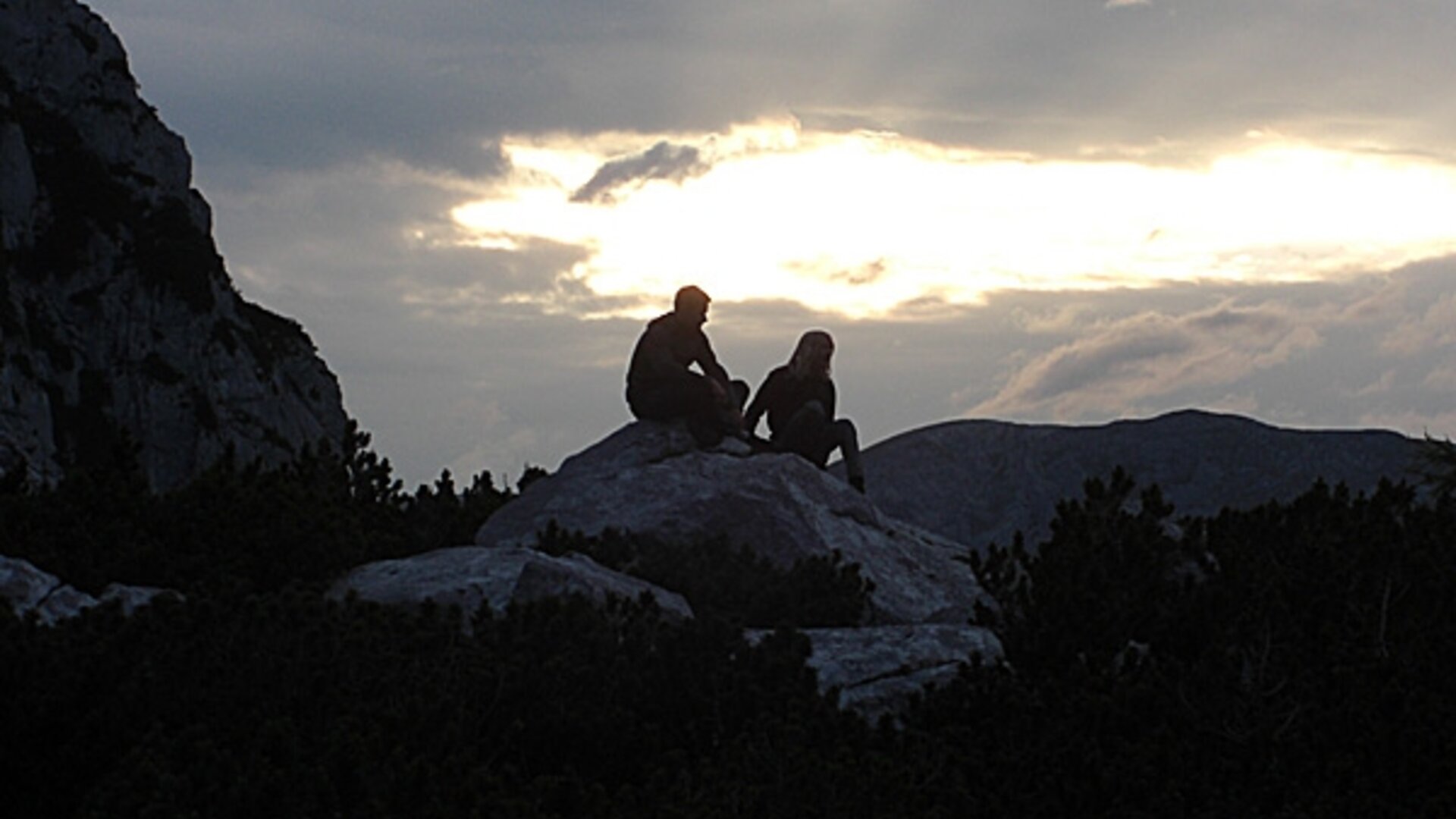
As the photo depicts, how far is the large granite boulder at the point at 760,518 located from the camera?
51.4 feet

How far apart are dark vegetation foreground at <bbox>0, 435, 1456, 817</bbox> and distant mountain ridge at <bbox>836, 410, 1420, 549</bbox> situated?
1376 cm

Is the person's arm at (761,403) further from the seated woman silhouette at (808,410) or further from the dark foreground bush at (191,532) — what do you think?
the dark foreground bush at (191,532)

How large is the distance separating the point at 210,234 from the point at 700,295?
66729mm

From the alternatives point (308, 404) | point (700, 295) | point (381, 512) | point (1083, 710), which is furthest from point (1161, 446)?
point (308, 404)

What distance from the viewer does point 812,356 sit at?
18.7 metres

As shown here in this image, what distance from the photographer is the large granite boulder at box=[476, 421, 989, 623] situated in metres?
15.7

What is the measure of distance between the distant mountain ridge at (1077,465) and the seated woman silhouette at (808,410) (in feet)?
22.3

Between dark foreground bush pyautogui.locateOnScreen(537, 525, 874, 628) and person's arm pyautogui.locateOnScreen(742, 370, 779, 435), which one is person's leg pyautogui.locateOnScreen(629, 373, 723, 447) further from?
dark foreground bush pyautogui.locateOnScreen(537, 525, 874, 628)

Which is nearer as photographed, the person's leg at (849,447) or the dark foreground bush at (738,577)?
the dark foreground bush at (738,577)

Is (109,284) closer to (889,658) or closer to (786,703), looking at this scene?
(889,658)

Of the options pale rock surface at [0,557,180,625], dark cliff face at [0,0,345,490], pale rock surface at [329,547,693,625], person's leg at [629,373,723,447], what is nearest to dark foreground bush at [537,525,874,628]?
pale rock surface at [329,547,693,625]

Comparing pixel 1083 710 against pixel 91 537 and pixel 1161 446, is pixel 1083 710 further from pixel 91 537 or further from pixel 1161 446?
pixel 1161 446

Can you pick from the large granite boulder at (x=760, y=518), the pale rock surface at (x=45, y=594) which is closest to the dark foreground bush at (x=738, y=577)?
the large granite boulder at (x=760, y=518)

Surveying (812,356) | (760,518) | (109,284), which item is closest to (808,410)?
(812,356)
